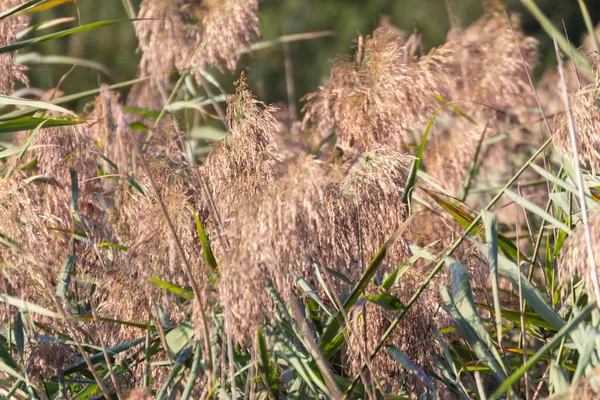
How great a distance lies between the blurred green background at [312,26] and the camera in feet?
25.0

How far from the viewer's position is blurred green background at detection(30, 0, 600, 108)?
7617mm

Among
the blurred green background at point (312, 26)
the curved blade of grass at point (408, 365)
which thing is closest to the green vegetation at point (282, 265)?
the curved blade of grass at point (408, 365)

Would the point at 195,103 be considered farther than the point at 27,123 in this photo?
Yes

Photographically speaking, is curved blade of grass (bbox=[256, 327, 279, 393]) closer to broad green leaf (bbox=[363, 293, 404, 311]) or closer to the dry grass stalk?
broad green leaf (bbox=[363, 293, 404, 311])

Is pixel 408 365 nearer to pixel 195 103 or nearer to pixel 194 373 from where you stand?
pixel 194 373

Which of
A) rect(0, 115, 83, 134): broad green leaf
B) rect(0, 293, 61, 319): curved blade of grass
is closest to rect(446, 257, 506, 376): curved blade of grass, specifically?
rect(0, 293, 61, 319): curved blade of grass

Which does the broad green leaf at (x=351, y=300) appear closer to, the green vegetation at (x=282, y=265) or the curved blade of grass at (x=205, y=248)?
the green vegetation at (x=282, y=265)

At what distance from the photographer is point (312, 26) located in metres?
8.39

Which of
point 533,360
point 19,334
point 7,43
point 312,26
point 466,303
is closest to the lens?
point 533,360

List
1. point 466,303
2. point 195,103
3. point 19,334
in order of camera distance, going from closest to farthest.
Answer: point 466,303 → point 19,334 → point 195,103

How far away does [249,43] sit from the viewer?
189 centimetres

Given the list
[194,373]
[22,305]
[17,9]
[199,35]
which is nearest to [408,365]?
[194,373]

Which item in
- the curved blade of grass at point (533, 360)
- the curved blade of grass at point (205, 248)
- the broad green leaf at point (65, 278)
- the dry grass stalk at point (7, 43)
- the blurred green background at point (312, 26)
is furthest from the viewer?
the blurred green background at point (312, 26)

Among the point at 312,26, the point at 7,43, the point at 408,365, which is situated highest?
the point at 7,43
